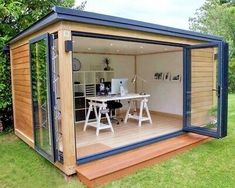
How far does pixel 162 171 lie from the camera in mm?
4234

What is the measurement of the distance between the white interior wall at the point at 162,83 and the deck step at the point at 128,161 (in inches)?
106

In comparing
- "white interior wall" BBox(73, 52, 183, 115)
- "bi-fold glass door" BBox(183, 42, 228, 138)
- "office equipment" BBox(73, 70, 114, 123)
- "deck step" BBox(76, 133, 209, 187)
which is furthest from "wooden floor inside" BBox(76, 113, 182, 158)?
"white interior wall" BBox(73, 52, 183, 115)

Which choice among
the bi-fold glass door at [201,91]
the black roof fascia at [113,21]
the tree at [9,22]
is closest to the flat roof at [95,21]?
the black roof fascia at [113,21]

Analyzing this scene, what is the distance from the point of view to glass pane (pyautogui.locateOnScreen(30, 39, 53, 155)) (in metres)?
4.17

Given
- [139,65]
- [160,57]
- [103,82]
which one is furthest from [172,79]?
[103,82]

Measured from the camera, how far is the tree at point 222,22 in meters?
15.2

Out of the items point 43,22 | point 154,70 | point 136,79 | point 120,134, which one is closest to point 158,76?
point 154,70

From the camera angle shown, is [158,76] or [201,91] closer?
[201,91]

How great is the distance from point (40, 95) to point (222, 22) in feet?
48.6

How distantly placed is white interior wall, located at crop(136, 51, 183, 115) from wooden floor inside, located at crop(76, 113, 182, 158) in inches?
31.5

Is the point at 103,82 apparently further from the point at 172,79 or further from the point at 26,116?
the point at 26,116

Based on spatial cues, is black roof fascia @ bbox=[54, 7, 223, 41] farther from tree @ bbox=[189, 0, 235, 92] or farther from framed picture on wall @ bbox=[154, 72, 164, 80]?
tree @ bbox=[189, 0, 235, 92]

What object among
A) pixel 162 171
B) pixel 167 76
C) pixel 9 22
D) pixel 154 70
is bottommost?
pixel 162 171

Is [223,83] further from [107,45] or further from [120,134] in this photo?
[107,45]
